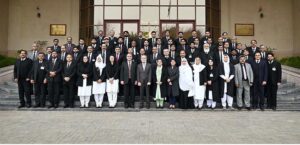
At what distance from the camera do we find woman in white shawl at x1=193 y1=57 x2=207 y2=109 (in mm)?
12680

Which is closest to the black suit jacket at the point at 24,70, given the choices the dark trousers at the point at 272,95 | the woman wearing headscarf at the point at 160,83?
the woman wearing headscarf at the point at 160,83

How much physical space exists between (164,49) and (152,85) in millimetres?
1424

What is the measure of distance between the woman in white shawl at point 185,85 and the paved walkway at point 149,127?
890 millimetres

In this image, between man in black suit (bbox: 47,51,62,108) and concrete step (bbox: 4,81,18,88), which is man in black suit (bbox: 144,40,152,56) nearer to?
man in black suit (bbox: 47,51,62,108)

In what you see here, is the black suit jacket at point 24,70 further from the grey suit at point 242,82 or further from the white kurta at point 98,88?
the grey suit at point 242,82

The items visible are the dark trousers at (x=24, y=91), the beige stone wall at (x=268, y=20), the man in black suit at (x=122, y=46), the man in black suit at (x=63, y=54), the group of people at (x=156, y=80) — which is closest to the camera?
the group of people at (x=156, y=80)

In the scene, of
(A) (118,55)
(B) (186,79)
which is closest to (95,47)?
(A) (118,55)

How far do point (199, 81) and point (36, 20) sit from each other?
13.1 metres

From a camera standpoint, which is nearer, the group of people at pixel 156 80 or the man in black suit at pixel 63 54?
the group of people at pixel 156 80

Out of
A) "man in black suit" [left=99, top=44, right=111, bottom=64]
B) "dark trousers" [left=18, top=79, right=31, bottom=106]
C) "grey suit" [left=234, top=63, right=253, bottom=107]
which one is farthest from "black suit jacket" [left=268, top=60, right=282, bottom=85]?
"dark trousers" [left=18, top=79, right=31, bottom=106]

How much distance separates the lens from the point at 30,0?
22.4 metres

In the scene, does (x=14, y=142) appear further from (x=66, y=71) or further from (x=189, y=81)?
(x=189, y=81)

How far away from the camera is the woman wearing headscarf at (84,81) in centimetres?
1273

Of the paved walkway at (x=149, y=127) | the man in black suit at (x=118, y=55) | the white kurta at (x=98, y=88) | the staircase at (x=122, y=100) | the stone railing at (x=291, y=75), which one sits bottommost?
the paved walkway at (x=149, y=127)
